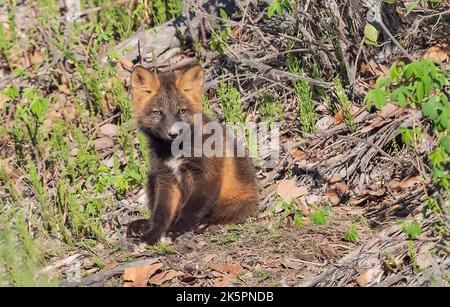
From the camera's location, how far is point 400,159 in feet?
22.2

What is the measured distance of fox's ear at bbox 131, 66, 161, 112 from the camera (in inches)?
273

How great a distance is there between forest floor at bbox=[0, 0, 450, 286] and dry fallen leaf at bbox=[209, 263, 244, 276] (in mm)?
24

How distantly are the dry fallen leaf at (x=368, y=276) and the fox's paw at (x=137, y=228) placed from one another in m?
2.18

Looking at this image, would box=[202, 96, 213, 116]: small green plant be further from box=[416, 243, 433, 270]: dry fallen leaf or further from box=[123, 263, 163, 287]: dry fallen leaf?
box=[416, 243, 433, 270]: dry fallen leaf

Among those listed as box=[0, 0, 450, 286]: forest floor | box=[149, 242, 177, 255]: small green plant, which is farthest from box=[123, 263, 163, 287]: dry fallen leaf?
box=[149, 242, 177, 255]: small green plant

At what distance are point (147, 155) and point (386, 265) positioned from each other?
296 centimetres

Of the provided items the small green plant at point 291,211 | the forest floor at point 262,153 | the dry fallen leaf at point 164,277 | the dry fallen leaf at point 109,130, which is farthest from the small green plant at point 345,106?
the dry fallen leaf at point 109,130

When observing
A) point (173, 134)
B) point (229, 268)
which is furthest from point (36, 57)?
point (229, 268)

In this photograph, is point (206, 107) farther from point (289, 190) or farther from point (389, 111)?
point (389, 111)

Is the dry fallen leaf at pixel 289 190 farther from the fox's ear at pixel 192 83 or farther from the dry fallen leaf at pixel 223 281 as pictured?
the dry fallen leaf at pixel 223 281

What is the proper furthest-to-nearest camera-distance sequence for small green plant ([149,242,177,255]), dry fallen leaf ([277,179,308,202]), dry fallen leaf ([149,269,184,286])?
dry fallen leaf ([277,179,308,202]) < small green plant ([149,242,177,255]) < dry fallen leaf ([149,269,184,286])

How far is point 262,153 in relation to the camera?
7.91 meters

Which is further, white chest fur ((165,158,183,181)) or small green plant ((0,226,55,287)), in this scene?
white chest fur ((165,158,183,181))

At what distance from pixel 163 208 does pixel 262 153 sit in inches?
59.1
